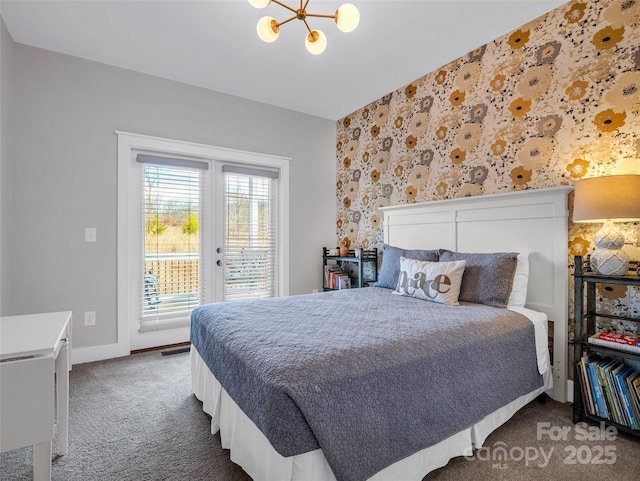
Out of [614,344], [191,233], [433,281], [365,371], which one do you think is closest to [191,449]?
[365,371]

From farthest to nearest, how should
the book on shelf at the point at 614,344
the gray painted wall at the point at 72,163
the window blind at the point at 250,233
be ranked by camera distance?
the window blind at the point at 250,233 → the gray painted wall at the point at 72,163 → the book on shelf at the point at 614,344

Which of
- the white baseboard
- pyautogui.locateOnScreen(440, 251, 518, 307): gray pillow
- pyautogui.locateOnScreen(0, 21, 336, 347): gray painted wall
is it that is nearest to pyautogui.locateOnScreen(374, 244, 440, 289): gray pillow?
pyautogui.locateOnScreen(440, 251, 518, 307): gray pillow

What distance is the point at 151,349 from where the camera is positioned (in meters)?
3.10

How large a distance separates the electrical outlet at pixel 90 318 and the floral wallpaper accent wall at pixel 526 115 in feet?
9.39

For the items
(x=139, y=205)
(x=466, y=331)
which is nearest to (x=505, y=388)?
(x=466, y=331)

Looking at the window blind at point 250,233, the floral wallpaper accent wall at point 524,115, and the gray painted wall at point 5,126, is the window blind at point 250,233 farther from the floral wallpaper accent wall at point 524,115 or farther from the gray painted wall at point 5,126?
the gray painted wall at point 5,126

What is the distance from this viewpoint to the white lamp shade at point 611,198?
5.37 ft

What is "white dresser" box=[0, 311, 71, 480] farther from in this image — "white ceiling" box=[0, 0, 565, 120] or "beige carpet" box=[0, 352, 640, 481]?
"white ceiling" box=[0, 0, 565, 120]

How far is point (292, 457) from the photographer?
1.08m

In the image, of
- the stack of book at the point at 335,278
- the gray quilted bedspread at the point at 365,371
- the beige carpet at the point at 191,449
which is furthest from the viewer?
the stack of book at the point at 335,278

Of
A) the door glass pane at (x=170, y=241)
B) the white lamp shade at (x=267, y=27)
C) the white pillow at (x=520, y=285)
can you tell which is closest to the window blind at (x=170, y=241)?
the door glass pane at (x=170, y=241)

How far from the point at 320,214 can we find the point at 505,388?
2.90 metres

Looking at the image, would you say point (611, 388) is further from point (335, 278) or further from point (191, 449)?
Result: point (335, 278)

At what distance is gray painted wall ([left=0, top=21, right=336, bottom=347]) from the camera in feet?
8.32
